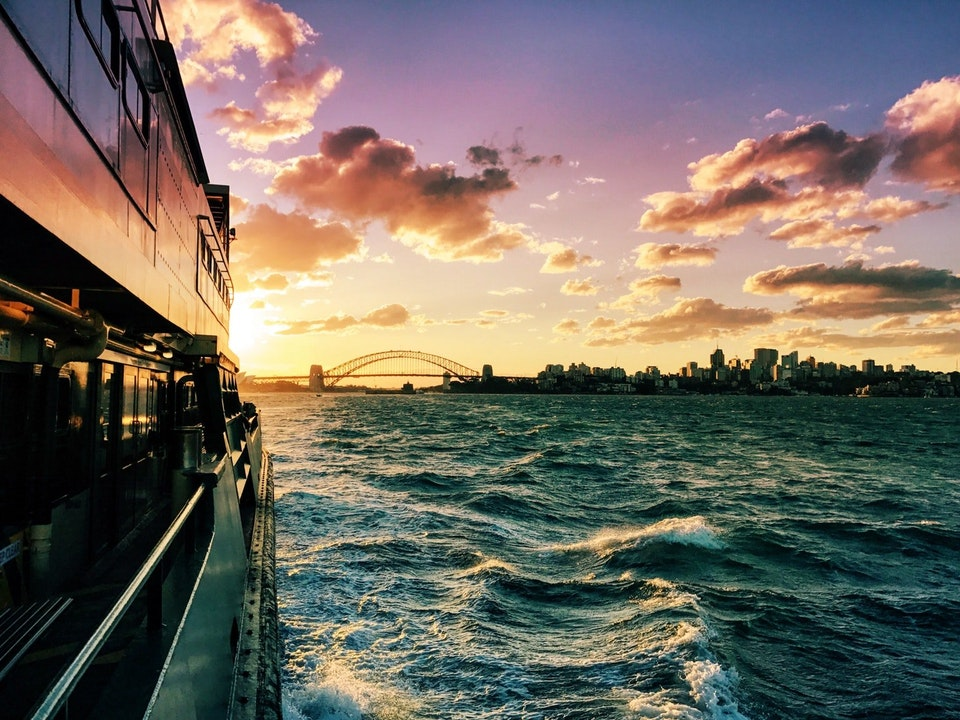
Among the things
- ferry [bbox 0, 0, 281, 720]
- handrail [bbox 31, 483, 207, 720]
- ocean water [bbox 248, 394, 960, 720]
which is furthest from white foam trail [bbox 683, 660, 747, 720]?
handrail [bbox 31, 483, 207, 720]

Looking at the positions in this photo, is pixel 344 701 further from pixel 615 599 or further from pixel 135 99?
pixel 135 99

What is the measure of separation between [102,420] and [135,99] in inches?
170

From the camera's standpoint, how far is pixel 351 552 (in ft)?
51.7

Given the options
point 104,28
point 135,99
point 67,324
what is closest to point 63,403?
point 67,324

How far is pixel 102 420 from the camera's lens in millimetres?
8156

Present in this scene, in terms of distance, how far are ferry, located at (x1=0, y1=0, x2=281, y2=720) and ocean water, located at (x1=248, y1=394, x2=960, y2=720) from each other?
242cm

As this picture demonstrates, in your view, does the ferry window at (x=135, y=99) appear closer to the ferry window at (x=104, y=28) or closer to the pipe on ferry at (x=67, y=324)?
the ferry window at (x=104, y=28)

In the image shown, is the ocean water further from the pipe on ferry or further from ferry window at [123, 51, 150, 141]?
ferry window at [123, 51, 150, 141]

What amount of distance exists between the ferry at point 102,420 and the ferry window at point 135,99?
42mm

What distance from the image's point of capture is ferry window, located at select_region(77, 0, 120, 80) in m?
5.22

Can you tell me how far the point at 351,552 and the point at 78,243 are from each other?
1304 centimetres

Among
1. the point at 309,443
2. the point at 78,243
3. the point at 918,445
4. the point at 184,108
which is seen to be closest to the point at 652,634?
the point at 78,243

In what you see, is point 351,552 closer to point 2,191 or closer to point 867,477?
point 2,191

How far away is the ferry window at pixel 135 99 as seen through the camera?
6.70m
